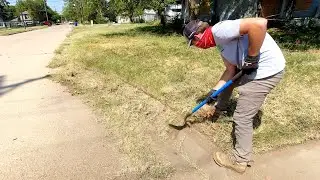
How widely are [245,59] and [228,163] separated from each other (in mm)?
1026

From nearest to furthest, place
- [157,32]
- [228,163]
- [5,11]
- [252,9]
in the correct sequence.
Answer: [228,163]
[157,32]
[252,9]
[5,11]

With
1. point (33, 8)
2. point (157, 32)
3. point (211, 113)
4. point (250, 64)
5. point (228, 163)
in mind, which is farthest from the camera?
point (33, 8)

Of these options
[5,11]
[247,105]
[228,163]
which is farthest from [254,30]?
[5,11]

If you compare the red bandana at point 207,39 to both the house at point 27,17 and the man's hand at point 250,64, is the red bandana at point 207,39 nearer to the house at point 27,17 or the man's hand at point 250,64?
the man's hand at point 250,64

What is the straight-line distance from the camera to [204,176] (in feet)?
9.35

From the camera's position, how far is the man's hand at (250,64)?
8.31 feet

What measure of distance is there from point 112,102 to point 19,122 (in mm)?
1265

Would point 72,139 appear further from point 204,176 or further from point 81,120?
point 204,176

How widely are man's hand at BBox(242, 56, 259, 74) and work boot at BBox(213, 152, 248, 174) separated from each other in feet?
2.95

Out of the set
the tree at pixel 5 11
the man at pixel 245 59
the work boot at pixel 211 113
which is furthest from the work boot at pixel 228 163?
the tree at pixel 5 11

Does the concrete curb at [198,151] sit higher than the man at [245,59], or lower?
lower

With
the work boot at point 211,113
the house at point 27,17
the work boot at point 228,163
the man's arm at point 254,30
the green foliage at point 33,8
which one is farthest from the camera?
the green foliage at point 33,8

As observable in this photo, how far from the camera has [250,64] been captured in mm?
2566

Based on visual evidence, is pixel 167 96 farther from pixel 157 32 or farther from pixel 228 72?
pixel 157 32
